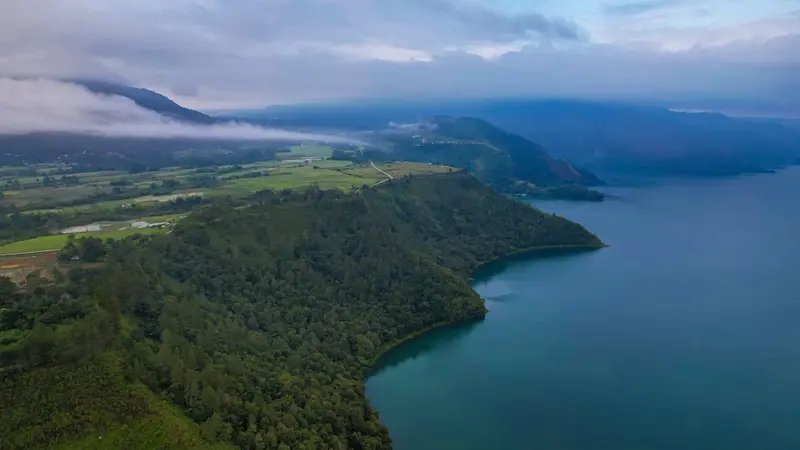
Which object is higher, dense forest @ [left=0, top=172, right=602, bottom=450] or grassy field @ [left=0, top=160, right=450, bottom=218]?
grassy field @ [left=0, top=160, right=450, bottom=218]

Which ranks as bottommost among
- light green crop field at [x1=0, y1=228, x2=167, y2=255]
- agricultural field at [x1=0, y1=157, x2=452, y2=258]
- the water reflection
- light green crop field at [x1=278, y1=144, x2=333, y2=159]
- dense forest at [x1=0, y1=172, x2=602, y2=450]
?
the water reflection

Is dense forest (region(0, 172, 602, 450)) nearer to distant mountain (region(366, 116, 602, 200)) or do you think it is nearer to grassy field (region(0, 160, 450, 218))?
grassy field (region(0, 160, 450, 218))

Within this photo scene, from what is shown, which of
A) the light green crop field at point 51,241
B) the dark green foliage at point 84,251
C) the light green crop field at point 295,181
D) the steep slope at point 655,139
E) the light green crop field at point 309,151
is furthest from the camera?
the steep slope at point 655,139

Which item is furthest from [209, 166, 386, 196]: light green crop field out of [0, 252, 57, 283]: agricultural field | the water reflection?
[0, 252, 57, 283]: agricultural field

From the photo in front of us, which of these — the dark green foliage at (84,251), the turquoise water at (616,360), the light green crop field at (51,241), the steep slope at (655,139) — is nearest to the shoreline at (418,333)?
the turquoise water at (616,360)

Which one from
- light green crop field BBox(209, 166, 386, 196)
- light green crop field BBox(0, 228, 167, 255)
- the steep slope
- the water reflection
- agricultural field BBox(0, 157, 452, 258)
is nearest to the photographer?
light green crop field BBox(0, 228, 167, 255)

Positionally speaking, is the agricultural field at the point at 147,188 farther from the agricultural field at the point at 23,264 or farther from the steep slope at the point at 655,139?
the steep slope at the point at 655,139
